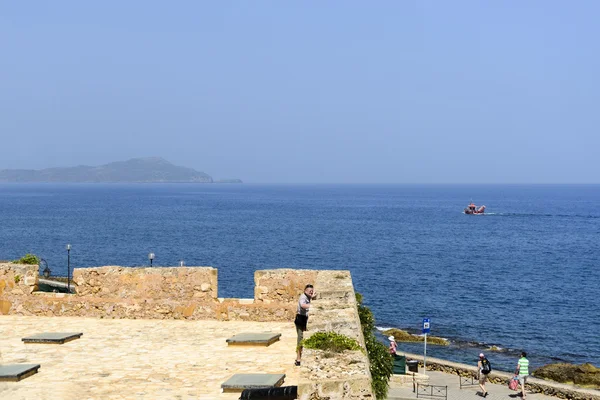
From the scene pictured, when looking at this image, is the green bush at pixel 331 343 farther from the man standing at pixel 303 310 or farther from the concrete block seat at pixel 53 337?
→ the concrete block seat at pixel 53 337

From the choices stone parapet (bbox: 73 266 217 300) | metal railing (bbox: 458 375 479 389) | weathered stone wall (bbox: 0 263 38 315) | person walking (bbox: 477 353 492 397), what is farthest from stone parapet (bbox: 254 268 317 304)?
metal railing (bbox: 458 375 479 389)

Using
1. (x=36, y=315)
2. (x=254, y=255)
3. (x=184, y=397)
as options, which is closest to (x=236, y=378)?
(x=184, y=397)

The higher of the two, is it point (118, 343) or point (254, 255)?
point (118, 343)

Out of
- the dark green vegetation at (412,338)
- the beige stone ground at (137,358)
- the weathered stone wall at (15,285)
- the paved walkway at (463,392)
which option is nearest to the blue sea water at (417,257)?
the dark green vegetation at (412,338)

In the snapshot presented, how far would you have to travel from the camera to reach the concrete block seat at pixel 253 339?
1160 centimetres

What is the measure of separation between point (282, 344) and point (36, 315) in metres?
5.77

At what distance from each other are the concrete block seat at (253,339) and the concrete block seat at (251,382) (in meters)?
2.36

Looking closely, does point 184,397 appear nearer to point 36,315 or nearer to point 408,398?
point 36,315

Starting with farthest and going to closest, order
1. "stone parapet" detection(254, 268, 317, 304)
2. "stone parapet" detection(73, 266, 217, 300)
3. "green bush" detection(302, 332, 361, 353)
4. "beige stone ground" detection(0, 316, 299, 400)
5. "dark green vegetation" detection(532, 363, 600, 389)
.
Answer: "dark green vegetation" detection(532, 363, 600, 389) → "stone parapet" detection(73, 266, 217, 300) → "stone parapet" detection(254, 268, 317, 304) → "beige stone ground" detection(0, 316, 299, 400) → "green bush" detection(302, 332, 361, 353)

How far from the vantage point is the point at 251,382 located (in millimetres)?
8805

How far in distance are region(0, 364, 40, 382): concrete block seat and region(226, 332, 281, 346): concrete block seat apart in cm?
317

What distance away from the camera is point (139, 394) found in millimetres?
8750

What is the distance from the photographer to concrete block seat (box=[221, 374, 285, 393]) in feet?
28.4

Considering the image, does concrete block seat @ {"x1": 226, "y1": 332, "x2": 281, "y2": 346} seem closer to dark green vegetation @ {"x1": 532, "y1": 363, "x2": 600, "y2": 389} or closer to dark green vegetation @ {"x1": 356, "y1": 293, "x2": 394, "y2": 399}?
dark green vegetation @ {"x1": 356, "y1": 293, "x2": 394, "y2": 399}
